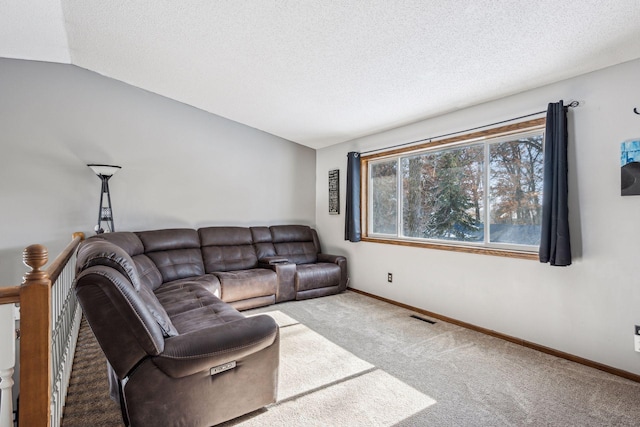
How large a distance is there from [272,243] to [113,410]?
9.89ft

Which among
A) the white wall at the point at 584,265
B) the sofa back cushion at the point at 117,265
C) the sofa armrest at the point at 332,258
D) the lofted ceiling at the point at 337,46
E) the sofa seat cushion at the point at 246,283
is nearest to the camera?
the sofa back cushion at the point at 117,265

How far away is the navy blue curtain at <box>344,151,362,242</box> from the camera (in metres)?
4.51

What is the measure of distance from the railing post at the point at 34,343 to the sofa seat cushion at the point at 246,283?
2.50m

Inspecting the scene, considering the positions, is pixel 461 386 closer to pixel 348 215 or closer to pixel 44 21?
pixel 348 215

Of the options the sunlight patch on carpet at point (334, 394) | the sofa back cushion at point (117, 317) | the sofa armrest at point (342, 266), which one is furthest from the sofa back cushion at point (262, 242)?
the sofa back cushion at point (117, 317)

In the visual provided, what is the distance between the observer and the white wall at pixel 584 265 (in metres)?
2.25

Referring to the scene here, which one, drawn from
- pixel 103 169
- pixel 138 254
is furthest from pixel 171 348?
pixel 103 169

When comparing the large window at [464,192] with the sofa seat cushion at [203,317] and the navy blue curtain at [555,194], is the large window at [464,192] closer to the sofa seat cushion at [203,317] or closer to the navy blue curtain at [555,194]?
the navy blue curtain at [555,194]

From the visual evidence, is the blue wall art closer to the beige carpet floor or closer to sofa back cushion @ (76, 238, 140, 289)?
the beige carpet floor

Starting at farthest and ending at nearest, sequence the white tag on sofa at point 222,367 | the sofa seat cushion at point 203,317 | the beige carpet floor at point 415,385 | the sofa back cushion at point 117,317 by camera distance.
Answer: the sofa seat cushion at point 203,317 < the beige carpet floor at point 415,385 < the white tag on sofa at point 222,367 < the sofa back cushion at point 117,317

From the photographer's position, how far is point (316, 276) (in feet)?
14.1

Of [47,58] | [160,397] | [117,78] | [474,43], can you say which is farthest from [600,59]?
[47,58]

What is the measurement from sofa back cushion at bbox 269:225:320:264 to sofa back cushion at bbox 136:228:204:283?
3.79 feet

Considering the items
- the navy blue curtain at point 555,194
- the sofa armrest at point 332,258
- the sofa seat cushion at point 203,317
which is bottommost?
the sofa seat cushion at point 203,317
